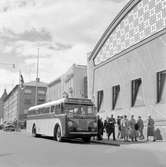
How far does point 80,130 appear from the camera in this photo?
23766 millimetres

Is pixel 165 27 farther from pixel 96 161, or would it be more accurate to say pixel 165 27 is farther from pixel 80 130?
pixel 96 161

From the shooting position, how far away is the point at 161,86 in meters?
27.7

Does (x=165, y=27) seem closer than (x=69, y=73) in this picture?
Yes

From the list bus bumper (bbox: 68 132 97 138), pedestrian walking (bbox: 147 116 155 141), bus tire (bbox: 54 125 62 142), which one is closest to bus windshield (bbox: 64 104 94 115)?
bus bumper (bbox: 68 132 97 138)

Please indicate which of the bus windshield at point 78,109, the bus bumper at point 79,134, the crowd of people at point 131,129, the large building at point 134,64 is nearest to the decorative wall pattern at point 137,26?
the large building at point 134,64

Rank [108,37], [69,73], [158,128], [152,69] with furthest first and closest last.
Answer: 1. [69,73]
2. [108,37]
3. [152,69]
4. [158,128]

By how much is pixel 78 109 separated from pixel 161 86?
23.0 feet

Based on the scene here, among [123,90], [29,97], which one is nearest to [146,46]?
[123,90]

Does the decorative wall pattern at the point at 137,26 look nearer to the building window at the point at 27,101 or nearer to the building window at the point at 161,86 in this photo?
the building window at the point at 161,86

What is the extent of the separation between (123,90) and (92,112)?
8963 mm

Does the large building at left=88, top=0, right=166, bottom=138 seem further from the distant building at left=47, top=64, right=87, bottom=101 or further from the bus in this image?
the distant building at left=47, top=64, right=87, bottom=101

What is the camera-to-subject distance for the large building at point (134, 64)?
90.7ft

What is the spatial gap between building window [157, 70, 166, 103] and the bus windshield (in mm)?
5697

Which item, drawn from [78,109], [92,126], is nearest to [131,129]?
[92,126]
